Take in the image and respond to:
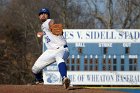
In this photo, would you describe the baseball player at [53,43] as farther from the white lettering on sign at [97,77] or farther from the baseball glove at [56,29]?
the white lettering on sign at [97,77]

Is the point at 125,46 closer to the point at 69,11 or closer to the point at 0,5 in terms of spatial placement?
the point at 69,11

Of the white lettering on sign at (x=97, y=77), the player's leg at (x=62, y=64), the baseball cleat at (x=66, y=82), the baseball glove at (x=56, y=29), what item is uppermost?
the baseball glove at (x=56, y=29)

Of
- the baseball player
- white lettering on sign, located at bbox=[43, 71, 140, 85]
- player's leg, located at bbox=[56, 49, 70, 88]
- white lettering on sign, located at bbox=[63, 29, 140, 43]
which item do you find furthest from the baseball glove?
white lettering on sign, located at bbox=[43, 71, 140, 85]

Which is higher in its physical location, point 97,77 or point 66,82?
point 66,82

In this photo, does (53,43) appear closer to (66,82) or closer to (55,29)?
(55,29)

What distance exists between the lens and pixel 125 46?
2056 cm

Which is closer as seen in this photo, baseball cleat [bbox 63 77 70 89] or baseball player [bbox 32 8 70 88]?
baseball cleat [bbox 63 77 70 89]

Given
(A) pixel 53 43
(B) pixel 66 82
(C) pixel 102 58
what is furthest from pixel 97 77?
(B) pixel 66 82

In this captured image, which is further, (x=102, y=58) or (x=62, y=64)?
(x=102, y=58)

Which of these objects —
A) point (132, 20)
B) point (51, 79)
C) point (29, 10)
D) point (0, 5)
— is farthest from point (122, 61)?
point (0, 5)

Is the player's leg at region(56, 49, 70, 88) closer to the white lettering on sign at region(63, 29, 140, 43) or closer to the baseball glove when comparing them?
the baseball glove

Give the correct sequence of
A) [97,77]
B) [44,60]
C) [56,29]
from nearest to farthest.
A: [56,29]
[44,60]
[97,77]

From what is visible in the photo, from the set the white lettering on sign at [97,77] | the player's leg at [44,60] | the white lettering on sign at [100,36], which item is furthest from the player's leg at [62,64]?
the white lettering on sign at [97,77]

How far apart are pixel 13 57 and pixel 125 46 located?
1325 cm
